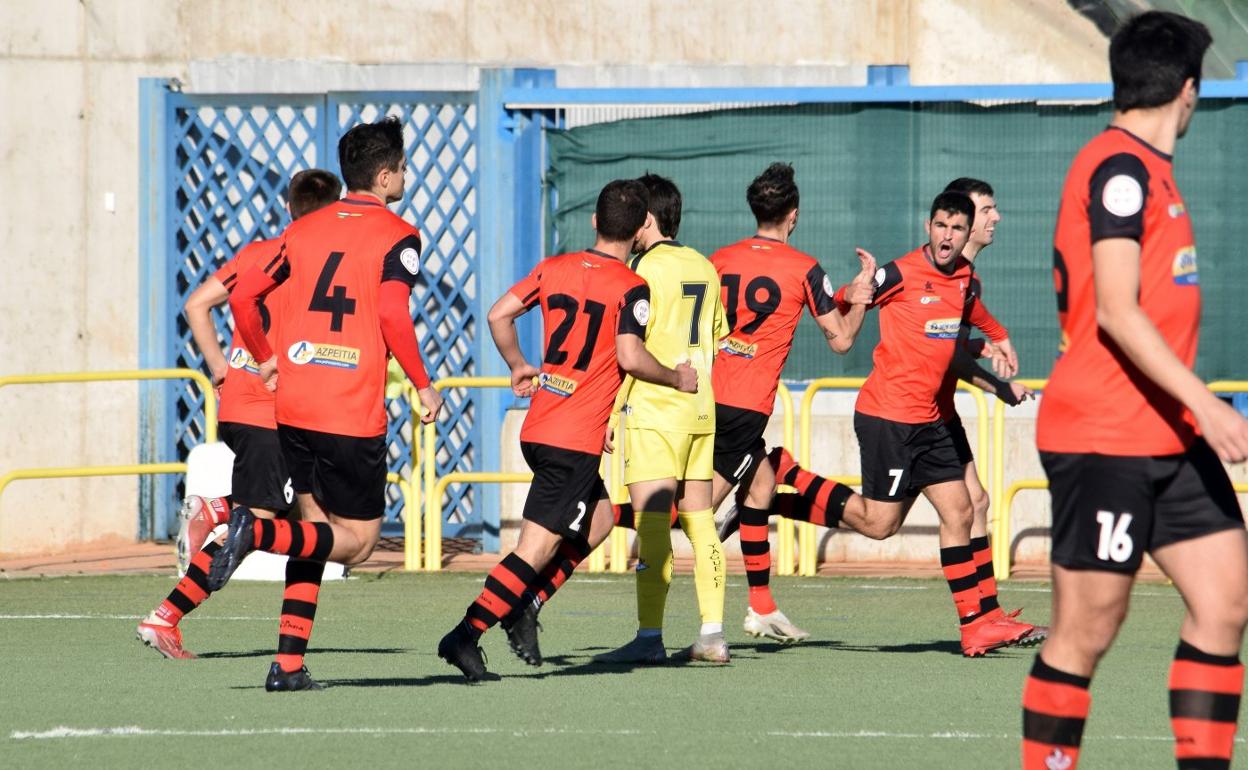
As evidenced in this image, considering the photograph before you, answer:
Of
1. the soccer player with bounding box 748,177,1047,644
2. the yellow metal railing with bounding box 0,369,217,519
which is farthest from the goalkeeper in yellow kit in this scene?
the yellow metal railing with bounding box 0,369,217,519

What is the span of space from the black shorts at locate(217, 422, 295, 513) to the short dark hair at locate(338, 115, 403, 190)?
2.03m

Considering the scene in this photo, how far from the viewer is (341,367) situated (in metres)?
7.29

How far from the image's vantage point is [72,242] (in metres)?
14.6

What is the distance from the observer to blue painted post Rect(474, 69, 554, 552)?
Result: 14.0 metres

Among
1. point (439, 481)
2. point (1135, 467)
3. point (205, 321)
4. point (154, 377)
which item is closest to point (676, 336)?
point (205, 321)

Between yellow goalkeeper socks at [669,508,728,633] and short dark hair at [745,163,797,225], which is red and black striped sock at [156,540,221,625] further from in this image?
short dark hair at [745,163,797,225]

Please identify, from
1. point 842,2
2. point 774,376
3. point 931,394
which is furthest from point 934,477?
point 842,2

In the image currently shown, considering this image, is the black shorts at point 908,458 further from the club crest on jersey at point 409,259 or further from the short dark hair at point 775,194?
the club crest on jersey at point 409,259

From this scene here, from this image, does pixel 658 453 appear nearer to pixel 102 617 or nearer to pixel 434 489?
pixel 102 617

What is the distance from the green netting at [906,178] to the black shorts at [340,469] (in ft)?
22.6

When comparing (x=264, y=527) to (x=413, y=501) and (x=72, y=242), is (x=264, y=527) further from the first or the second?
(x=72, y=242)

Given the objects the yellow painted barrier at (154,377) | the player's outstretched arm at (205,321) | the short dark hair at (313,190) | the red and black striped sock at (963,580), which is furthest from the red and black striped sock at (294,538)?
the yellow painted barrier at (154,377)

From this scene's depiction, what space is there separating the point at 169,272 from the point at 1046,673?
10.9 metres

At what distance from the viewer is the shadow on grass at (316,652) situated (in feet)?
28.6
